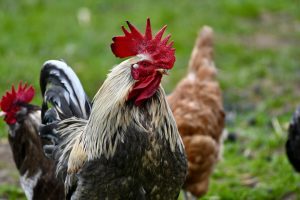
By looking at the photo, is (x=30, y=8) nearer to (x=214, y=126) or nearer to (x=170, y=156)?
(x=214, y=126)

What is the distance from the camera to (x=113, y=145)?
438 cm

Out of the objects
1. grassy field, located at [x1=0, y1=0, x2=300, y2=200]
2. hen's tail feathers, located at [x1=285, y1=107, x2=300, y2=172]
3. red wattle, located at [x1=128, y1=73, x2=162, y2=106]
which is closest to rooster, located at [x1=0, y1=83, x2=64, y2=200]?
grassy field, located at [x1=0, y1=0, x2=300, y2=200]

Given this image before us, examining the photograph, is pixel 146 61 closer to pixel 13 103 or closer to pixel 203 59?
pixel 13 103

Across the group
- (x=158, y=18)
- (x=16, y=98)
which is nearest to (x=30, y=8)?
(x=158, y=18)

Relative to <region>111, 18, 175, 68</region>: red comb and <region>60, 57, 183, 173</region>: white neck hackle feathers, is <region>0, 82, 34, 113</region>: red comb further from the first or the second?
<region>111, 18, 175, 68</region>: red comb

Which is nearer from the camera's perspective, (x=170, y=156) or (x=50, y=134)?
(x=170, y=156)

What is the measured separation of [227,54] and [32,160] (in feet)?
18.0

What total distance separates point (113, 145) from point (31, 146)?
166 centimetres

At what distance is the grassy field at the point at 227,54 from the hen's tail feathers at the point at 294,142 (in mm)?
439

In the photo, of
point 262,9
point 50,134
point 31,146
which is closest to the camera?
point 50,134

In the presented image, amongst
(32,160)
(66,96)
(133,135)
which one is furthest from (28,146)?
(133,135)

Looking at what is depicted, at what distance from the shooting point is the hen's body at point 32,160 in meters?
5.59

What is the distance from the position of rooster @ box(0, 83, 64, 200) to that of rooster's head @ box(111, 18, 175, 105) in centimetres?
165

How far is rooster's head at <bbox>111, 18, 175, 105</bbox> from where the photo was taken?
4.27m
